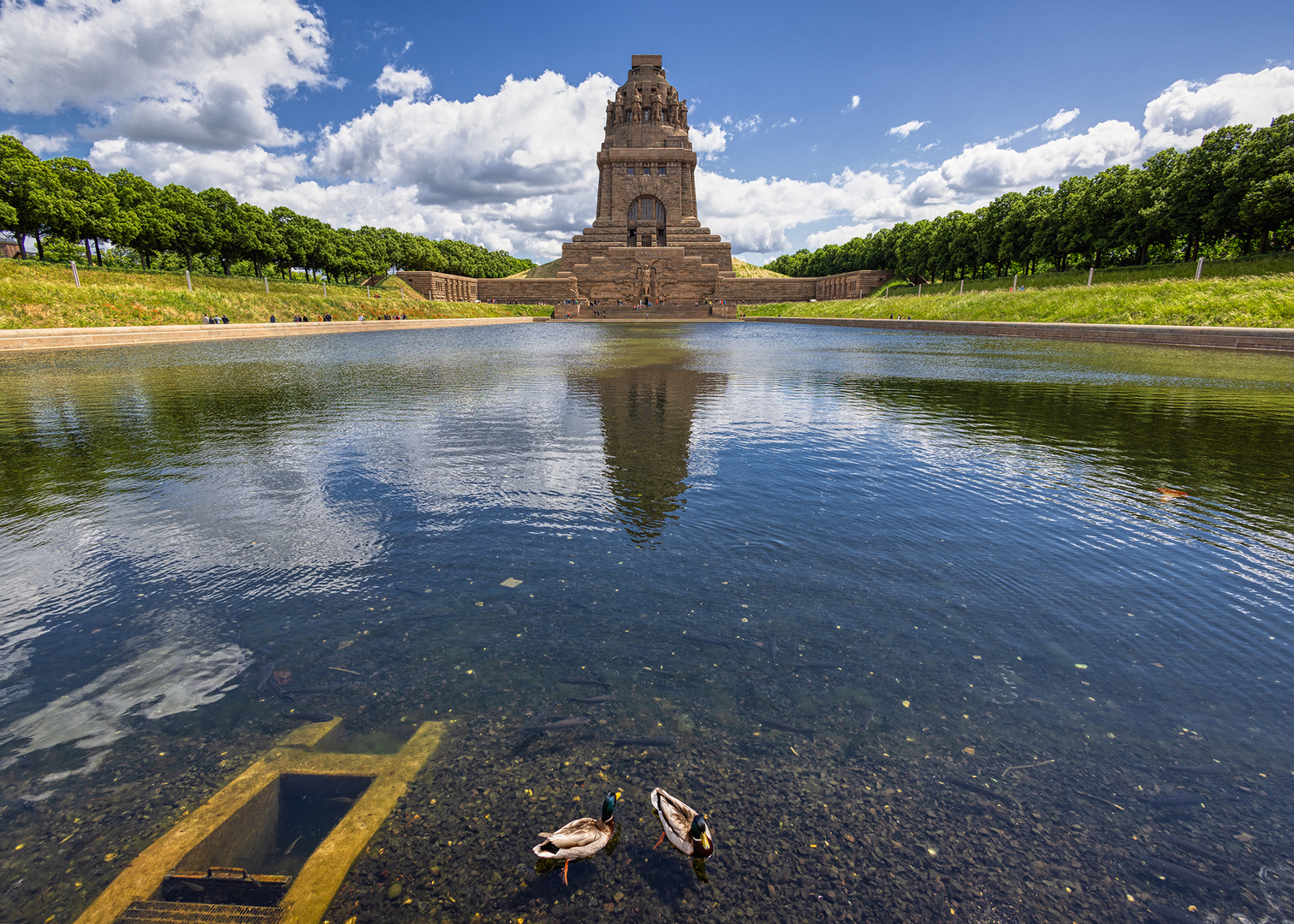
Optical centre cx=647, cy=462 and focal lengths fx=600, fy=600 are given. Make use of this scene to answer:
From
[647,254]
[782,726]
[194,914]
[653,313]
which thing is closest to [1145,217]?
[653,313]

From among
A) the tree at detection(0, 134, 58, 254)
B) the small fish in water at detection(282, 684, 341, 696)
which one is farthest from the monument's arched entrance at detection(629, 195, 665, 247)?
the small fish in water at detection(282, 684, 341, 696)

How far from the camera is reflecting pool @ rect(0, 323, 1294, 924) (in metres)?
2.87

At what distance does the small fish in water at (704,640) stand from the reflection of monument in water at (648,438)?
190 centimetres

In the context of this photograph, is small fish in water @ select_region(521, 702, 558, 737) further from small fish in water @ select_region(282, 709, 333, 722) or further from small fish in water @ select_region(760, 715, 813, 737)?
small fish in water @ select_region(760, 715, 813, 737)

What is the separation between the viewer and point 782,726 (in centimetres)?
374

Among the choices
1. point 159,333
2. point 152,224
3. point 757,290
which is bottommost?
point 159,333

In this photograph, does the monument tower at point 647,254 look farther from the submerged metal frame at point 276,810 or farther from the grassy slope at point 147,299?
the submerged metal frame at point 276,810

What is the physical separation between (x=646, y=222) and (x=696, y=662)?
10345 cm

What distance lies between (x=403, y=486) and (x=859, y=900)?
718 cm

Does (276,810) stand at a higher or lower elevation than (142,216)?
lower

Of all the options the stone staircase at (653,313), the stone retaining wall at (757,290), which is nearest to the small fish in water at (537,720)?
the stone staircase at (653,313)

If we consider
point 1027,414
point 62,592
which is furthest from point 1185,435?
point 62,592

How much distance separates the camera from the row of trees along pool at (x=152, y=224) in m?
44.0

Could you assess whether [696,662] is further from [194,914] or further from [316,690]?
[194,914]
